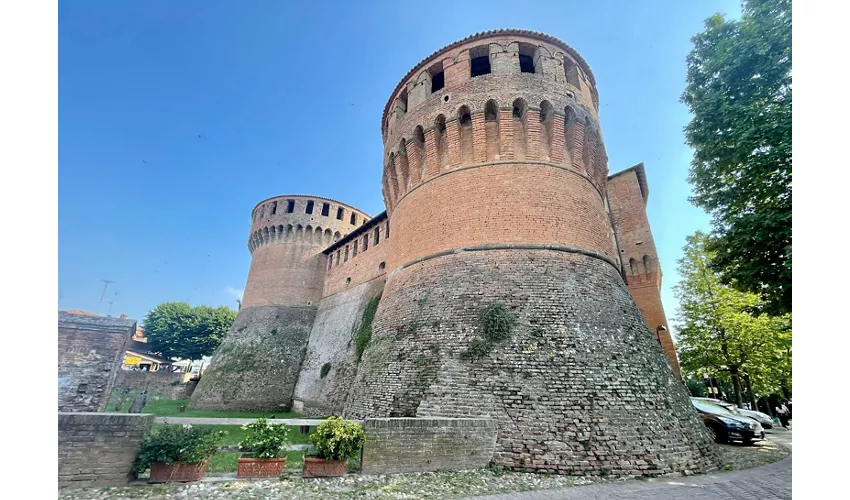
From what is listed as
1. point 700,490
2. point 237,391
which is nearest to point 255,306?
point 237,391

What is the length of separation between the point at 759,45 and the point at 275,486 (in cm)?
1273

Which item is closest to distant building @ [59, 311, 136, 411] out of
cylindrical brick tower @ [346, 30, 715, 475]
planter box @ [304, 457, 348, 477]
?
planter box @ [304, 457, 348, 477]

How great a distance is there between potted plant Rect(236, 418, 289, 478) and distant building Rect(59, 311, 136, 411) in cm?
381

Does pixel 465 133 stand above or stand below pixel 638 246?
above

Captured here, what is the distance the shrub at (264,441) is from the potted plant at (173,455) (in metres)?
0.59

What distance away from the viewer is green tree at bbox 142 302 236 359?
39.6 metres

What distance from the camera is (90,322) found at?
737 centimetres

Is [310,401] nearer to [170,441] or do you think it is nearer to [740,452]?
[170,441]

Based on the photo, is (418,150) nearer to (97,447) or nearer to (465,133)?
(465,133)

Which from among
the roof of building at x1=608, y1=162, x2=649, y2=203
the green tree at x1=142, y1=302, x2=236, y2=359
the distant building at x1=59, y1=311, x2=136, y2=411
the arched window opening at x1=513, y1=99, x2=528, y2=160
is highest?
the roof of building at x1=608, y1=162, x2=649, y2=203

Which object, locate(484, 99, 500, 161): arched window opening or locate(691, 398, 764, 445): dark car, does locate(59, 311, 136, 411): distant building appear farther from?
locate(691, 398, 764, 445): dark car

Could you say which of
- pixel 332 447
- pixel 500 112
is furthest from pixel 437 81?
pixel 332 447

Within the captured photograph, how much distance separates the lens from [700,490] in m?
5.83

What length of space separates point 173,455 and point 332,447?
7.62ft
